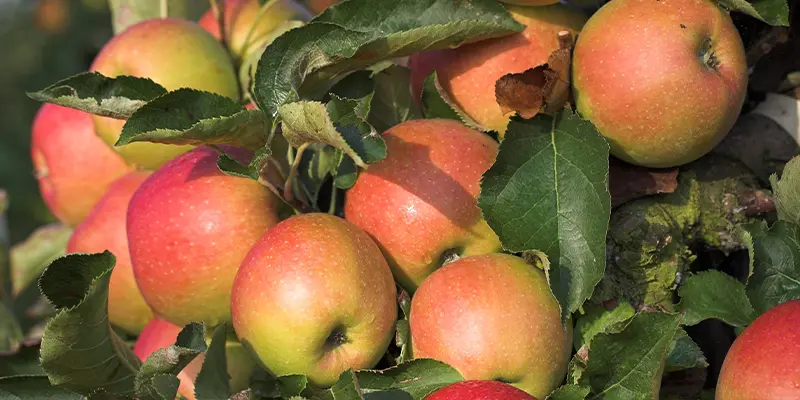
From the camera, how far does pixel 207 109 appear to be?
29.7 inches

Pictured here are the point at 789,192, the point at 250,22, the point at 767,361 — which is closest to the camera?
the point at 767,361

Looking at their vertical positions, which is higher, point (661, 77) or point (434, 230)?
point (661, 77)

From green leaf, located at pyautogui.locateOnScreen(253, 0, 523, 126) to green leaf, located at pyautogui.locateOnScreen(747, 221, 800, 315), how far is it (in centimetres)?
32

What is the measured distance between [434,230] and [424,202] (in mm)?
28

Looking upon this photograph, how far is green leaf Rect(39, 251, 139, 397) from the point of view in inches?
25.3

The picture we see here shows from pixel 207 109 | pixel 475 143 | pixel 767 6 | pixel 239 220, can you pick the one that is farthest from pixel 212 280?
pixel 767 6

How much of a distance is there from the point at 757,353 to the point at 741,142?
0.33 m

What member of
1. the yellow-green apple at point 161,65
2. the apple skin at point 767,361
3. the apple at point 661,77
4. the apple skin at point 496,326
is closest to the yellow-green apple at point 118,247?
the yellow-green apple at point 161,65

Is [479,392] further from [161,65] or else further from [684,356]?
[161,65]

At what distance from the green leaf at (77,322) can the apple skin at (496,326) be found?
273mm

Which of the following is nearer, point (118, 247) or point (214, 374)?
point (214, 374)

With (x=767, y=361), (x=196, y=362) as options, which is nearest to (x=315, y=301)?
(x=196, y=362)

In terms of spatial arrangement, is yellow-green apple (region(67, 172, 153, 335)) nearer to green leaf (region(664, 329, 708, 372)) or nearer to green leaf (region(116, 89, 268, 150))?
green leaf (region(116, 89, 268, 150))

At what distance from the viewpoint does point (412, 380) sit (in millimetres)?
676
